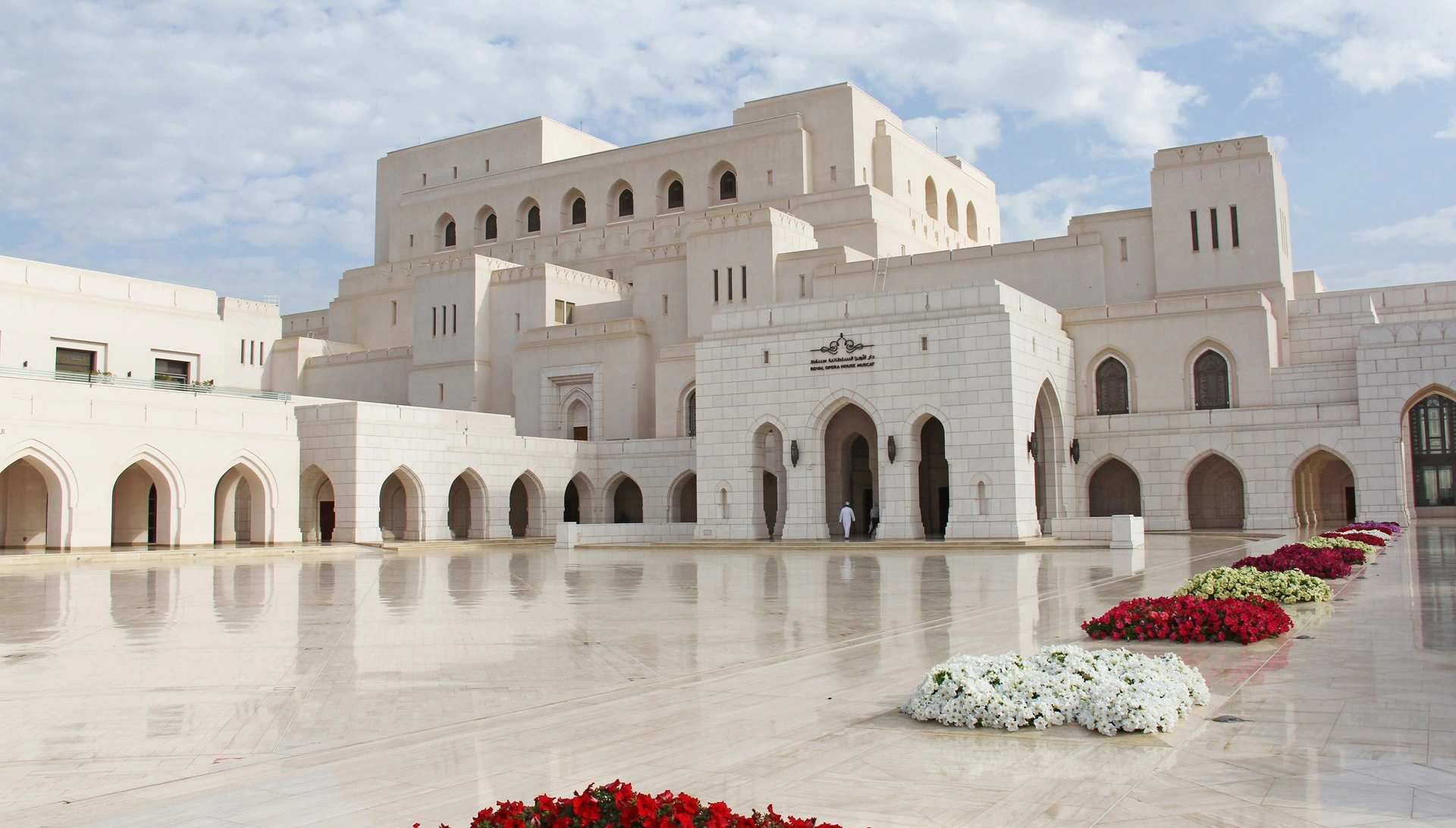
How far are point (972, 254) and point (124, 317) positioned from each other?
29832 millimetres

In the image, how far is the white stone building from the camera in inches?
1332

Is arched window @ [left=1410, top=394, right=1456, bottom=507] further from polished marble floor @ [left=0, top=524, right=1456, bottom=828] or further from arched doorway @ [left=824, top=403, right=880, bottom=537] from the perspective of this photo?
polished marble floor @ [left=0, top=524, right=1456, bottom=828]

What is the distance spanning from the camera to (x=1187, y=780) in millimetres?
6254

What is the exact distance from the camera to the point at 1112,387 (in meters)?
40.7

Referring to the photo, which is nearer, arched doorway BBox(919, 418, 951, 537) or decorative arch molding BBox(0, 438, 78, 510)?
decorative arch molding BBox(0, 438, 78, 510)

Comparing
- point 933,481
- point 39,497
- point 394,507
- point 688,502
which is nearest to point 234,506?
point 39,497

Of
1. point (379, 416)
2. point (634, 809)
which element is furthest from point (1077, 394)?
point (634, 809)

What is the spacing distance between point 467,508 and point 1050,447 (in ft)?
73.1

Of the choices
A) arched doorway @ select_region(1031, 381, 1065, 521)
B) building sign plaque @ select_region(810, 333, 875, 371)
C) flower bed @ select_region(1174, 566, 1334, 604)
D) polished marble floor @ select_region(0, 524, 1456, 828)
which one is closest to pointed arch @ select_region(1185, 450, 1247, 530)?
arched doorway @ select_region(1031, 381, 1065, 521)

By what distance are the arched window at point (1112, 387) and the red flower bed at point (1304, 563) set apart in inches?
852

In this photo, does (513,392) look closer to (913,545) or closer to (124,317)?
(124,317)

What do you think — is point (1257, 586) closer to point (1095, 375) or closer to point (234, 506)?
point (1095, 375)

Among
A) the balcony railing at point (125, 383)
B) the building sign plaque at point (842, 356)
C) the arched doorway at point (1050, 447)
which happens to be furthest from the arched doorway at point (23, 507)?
the arched doorway at point (1050, 447)

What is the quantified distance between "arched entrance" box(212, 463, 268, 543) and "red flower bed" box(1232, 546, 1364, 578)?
27.9 metres
